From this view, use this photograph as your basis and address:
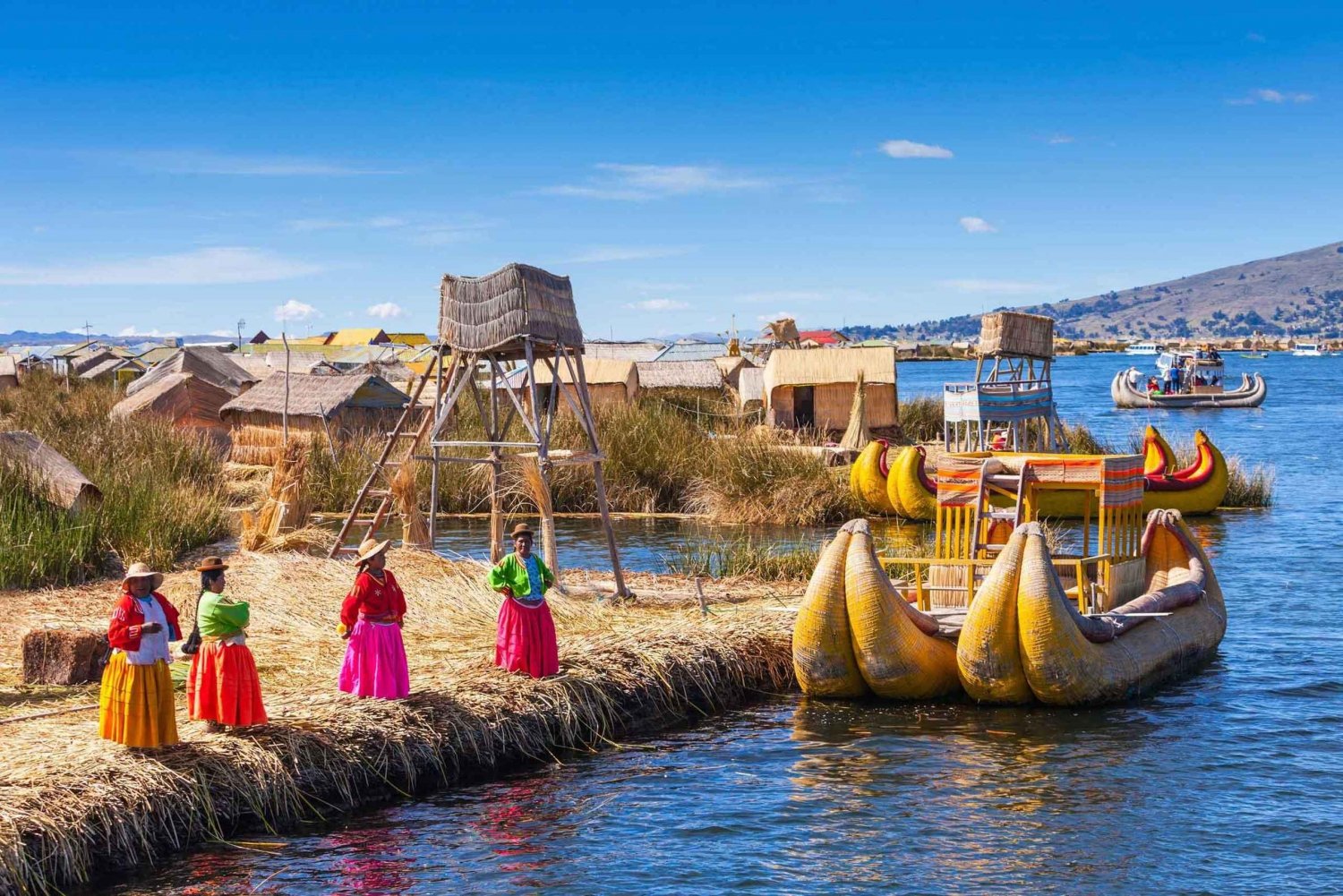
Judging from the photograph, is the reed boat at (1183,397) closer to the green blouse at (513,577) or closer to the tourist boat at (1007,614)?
the tourist boat at (1007,614)

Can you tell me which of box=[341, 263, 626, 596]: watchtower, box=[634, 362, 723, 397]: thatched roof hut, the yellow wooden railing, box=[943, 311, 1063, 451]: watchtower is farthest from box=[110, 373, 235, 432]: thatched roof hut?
the yellow wooden railing

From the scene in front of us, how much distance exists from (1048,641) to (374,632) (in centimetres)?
525

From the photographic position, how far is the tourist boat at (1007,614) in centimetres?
1114

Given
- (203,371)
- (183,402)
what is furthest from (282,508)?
(203,371)

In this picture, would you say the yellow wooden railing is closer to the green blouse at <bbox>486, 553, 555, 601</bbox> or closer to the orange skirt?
the green blouse at <bbox>486, 553, 555, 601</bbox>

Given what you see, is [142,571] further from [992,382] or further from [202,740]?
[992,382]

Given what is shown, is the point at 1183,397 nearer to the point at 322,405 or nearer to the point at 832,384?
the point at 832,384

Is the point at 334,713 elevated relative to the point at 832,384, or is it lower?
lower

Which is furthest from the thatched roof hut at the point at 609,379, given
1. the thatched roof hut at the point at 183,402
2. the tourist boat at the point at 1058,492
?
the tourist boat at the point at 1058,492

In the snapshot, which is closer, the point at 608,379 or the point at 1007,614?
the point at 1007,614

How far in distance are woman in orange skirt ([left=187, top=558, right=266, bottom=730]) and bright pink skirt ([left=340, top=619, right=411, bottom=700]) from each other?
0.89m

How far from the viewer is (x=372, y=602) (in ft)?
30.2

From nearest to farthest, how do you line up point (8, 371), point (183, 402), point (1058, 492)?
point (1058, 492)
point (183, 402)
point (8, 371)

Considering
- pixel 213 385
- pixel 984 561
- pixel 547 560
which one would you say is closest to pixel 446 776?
pixel 547 560
